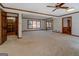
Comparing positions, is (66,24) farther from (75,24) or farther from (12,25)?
(12,25)

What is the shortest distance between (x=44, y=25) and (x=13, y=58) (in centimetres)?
1827

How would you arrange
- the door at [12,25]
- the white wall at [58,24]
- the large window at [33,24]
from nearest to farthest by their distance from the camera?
the door at [12,25], the white wall at [58,24], the large window at [33,24]

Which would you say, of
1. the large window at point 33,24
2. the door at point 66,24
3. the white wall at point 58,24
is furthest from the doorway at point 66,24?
the large window at point 33,24

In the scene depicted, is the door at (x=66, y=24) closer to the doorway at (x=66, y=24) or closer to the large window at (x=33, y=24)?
the doorway at (x=66, y=24)

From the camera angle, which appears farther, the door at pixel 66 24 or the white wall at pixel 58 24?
the white wall at pixel 58 24

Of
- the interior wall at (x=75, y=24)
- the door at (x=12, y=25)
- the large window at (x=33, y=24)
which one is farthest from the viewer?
the large window at (x=33, y=24)

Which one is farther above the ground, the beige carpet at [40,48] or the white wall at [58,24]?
the white wall at [58,24]

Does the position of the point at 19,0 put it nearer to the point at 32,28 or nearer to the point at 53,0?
the point at 53,0

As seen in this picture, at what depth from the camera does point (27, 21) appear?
17.7 metres

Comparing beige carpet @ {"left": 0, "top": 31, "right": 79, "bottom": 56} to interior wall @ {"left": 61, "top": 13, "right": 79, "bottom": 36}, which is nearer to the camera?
beige carpet @ {"left": 0, "top": 31, "right": 79, "bottom": 56}

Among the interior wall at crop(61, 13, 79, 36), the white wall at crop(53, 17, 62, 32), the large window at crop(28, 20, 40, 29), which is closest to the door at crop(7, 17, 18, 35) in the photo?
the interior wall at crop(61, 13, 79, 36)

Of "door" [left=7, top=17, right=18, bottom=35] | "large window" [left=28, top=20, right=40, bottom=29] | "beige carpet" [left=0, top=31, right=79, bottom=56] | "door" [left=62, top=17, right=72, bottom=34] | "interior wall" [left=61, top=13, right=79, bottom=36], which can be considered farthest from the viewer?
"large window" [left=28, top=20, right=40, bottom=29]

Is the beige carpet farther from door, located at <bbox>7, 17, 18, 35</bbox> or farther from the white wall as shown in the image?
the white wall

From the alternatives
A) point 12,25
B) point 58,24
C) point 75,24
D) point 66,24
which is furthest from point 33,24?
point 75,24
